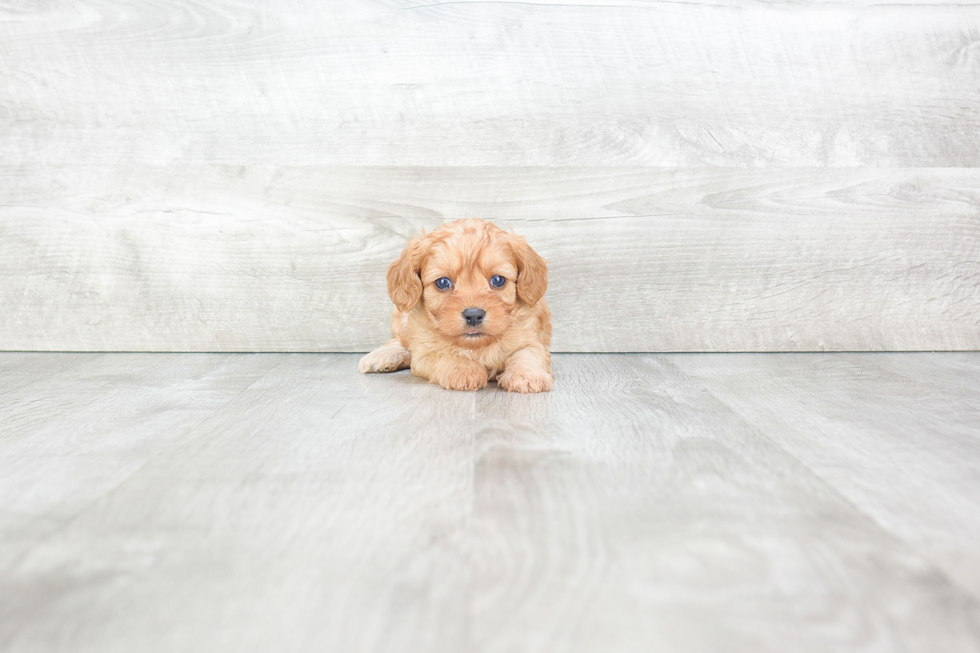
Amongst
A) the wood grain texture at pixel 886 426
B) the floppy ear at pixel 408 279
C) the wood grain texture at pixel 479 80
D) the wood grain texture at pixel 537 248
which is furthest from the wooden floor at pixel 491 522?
the wood grain texture at pixel 479 80

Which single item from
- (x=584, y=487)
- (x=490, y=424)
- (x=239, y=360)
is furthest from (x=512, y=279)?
(x=239, y=360)

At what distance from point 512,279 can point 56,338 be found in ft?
4.96

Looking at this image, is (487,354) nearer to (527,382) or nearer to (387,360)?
(527,382)

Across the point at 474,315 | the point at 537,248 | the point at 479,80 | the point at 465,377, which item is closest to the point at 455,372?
the point at 465,377

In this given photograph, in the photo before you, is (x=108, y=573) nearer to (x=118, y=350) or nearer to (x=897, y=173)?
(x=118, y=350)

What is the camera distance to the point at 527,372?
1.58 meters

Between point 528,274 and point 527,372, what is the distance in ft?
0.78

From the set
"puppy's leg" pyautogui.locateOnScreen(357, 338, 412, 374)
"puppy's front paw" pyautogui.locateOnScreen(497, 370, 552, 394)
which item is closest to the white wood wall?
"puppy's leg" pyautogui.locateOnScreen(357, 338, 412, 374)

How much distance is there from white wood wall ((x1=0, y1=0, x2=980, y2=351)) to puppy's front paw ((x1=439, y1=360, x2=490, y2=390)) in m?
0.55

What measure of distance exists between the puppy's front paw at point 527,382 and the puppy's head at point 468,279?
0.10m

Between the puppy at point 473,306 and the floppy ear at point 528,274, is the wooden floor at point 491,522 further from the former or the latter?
the floppy ear at point 528,274

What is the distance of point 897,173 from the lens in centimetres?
208

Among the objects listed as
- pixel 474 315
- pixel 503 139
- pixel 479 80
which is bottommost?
pixel 474 315

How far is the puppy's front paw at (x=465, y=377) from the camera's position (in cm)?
159
